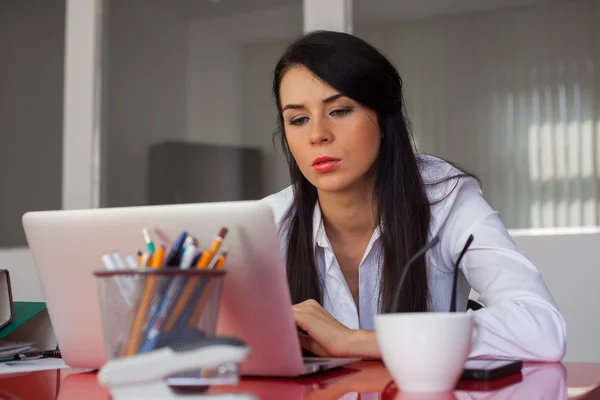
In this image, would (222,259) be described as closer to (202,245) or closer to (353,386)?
(202,245)

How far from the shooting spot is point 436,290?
166 centimetres

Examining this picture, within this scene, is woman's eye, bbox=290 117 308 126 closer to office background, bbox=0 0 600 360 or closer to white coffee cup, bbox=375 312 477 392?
white coffee cup, bbox=375 312 477 392

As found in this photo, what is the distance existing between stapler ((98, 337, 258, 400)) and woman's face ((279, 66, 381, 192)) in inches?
39.8

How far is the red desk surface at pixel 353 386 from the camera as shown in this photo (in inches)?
31.5

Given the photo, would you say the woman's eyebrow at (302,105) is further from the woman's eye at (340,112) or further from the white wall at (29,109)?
the white wall at (29,109)

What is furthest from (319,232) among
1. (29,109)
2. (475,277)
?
(29,109)

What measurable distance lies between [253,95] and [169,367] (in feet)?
8.43

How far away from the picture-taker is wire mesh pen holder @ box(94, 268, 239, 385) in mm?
676

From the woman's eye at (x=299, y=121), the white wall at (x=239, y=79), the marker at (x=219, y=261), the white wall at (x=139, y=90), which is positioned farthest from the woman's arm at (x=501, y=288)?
the white wall at (x=139, y=90)

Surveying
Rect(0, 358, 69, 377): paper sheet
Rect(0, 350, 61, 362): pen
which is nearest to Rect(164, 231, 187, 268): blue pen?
Rect(0, 358, 69, 377): paper sheet

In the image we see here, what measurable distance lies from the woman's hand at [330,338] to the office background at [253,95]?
1.62 m

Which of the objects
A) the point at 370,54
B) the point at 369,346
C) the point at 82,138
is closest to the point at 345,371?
the point at 369,346

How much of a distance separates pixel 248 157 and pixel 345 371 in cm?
218

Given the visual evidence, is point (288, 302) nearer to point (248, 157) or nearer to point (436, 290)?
point (436, 290)
